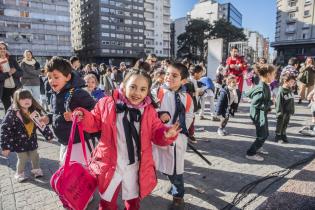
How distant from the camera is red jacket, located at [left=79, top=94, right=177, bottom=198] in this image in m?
2.24

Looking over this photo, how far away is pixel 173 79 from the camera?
313cm

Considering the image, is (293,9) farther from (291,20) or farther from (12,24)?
(12,24)

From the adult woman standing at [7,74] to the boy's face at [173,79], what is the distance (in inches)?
185

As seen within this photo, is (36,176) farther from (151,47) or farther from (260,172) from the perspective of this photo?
(151,47)

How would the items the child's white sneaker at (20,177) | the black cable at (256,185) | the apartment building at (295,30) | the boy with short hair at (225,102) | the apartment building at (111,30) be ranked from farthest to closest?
the apartment building at (111,30), the apartment building at (295,30), the boy with short hair at (225,102), the child's white sneaker at (20,177), the black cable at (256,185)

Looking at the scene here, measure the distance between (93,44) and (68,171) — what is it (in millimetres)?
80879

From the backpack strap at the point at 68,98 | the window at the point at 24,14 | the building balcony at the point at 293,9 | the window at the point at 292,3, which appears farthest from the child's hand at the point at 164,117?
the window at the point at 24,14

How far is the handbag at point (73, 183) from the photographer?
2.04m

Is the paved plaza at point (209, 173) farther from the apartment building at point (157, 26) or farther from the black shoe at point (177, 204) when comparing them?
the apartment building at point (157, 26)

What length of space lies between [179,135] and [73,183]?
52.6 inches

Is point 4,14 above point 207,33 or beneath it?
above

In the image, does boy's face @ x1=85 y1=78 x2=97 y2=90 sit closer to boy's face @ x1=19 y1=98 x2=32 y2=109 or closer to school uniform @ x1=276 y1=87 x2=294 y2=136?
boy's face @ x1=19 y1=98 x2=32 y2=109

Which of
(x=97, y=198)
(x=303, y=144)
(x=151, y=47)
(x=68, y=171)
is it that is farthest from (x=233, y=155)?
(x=151, y=47)

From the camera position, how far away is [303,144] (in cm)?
575
